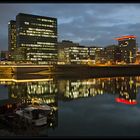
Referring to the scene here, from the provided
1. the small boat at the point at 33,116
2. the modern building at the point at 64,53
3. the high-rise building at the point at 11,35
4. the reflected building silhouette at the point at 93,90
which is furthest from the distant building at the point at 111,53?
the small boat at the point at 33,116

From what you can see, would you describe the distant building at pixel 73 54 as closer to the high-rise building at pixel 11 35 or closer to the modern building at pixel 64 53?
the modern building at pixel 64 53

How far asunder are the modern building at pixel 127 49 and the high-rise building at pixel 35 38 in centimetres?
5613

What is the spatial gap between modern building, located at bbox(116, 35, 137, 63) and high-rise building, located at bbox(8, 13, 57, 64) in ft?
184

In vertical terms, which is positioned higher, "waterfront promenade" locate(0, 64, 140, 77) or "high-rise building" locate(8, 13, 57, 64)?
"high-rise building" locate(8, 13, 57, 64)

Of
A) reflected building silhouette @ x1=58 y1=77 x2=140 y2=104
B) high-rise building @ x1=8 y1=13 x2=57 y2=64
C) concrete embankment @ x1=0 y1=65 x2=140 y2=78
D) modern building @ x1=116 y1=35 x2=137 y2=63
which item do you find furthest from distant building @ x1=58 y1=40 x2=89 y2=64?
reflected building silhouette @ x1=58 y1=77 x2=140 y2=104

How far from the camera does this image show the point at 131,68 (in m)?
110

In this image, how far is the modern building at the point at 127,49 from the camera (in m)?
181

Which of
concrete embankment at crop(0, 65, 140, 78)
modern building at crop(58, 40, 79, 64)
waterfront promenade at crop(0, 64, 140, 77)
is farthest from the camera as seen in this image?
modern building at crop(58, 40, 79, 64)

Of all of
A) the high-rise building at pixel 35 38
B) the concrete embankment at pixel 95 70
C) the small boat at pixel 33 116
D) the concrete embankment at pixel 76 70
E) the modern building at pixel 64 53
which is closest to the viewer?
the small boat at pixel 33 116

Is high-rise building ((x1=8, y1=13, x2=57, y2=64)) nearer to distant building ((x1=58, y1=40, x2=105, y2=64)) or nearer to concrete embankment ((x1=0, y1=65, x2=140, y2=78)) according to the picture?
distant building ((x1=58, y1=40, x2=105, y2=64))

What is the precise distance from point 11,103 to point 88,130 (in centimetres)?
1063

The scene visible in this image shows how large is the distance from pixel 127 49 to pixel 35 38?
246ft

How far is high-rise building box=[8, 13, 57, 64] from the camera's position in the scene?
14325cm

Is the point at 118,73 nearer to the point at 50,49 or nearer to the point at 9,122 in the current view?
the point at 50,49
